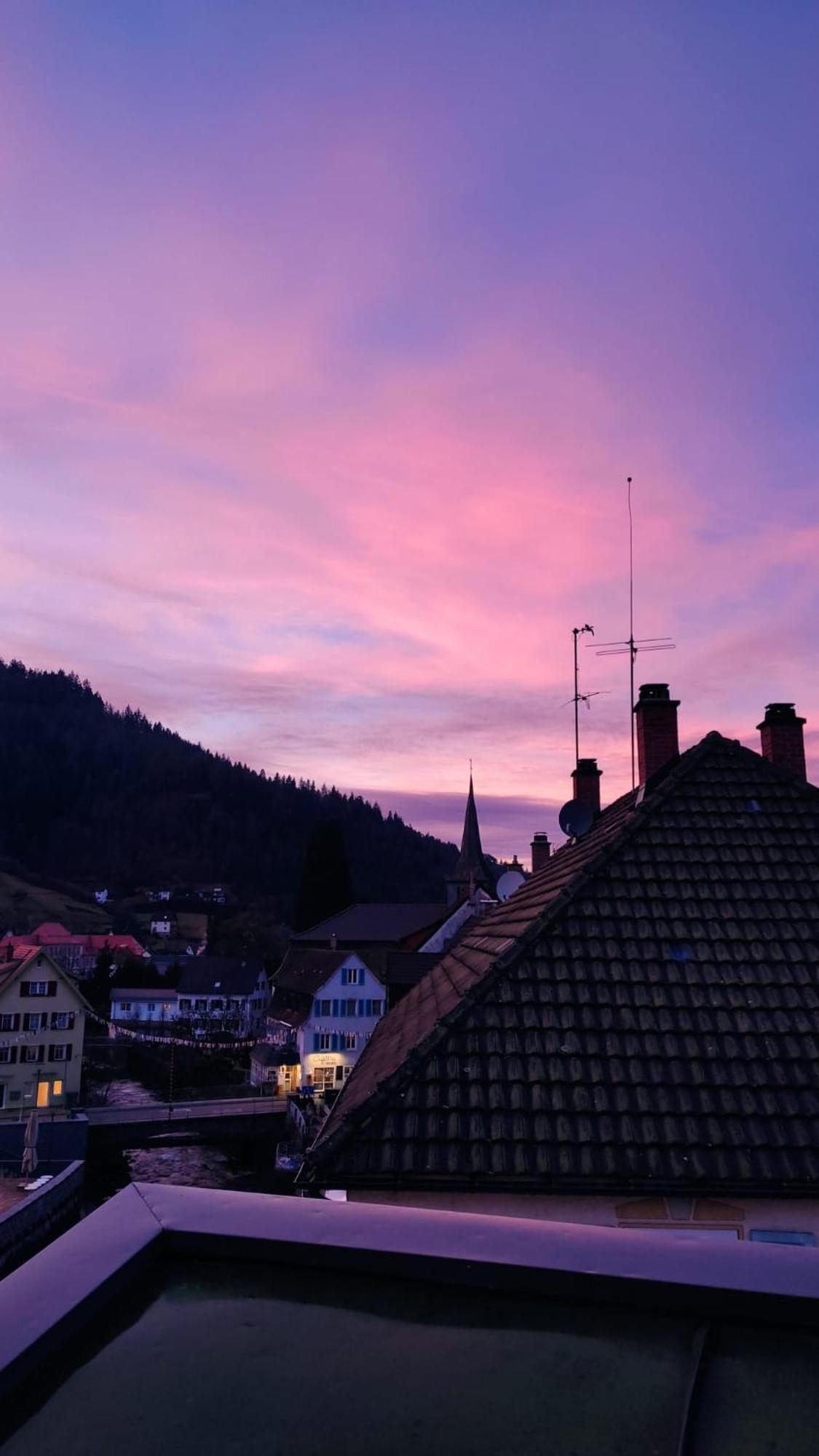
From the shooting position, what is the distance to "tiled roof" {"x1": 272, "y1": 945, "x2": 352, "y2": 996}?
57.8 meters

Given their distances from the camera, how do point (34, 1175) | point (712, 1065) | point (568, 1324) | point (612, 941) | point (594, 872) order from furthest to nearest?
point (34, 1175)
point (594, 872)
point (612, 941)
point (712, 1065)
point (568, 1324)

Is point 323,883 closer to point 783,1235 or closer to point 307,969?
point 307,969

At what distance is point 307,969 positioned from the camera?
61781 mm

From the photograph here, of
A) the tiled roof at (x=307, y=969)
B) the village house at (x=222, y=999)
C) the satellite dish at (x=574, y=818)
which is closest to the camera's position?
the satellite dish at (x=574, y=818)

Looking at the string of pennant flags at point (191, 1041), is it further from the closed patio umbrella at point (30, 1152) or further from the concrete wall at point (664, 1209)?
the concrete wall at point (664, 1209)

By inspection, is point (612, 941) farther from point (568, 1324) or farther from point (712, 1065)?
point (568, 1324)

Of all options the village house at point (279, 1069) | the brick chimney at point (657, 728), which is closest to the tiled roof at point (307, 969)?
the village house at point (279, 1069)

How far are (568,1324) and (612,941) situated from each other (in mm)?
7694

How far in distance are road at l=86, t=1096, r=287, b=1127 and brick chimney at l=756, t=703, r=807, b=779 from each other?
45.4 meters

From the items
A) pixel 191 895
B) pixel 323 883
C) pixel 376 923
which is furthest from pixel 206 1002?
pixel 191 895

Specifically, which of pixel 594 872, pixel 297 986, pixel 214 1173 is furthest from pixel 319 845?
pixel 594 872

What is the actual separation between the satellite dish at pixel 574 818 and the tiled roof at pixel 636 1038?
396 centimetres

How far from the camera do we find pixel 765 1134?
24.2ft

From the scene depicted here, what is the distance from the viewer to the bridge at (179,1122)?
4756 centimetres
